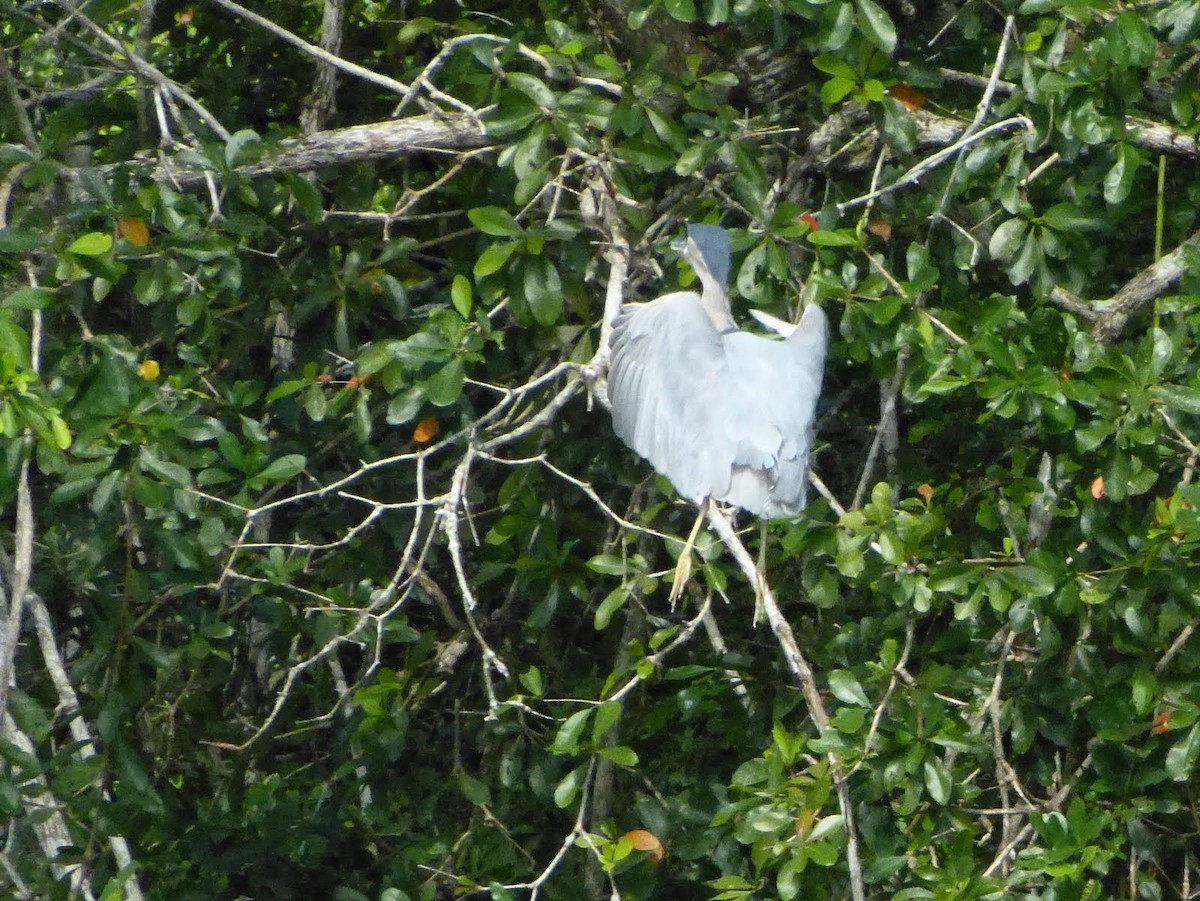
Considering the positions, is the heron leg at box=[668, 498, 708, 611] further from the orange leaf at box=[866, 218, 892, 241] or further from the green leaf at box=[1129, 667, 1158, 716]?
the green leaf at box=[1129, 667, 1158, 716]

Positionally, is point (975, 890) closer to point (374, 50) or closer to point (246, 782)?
point (246, 782)

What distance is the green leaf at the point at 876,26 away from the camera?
303 centimetres

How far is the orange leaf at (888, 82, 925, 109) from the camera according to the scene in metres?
3.37

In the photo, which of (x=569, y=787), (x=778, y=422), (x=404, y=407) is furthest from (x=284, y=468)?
(x=778, y=422)

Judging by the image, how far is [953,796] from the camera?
3.19 m

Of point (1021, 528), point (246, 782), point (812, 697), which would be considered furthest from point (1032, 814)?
point (246, 782)

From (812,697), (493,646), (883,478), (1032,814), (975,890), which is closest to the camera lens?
(812,697)

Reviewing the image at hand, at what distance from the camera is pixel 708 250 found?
10.5 ft

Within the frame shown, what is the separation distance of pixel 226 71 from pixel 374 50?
15.3 inches

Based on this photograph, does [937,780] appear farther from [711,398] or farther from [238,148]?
[238,148]

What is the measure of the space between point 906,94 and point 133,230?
1.60m

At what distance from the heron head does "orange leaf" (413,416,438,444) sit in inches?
29.0

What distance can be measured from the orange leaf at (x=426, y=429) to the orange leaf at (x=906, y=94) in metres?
1.24

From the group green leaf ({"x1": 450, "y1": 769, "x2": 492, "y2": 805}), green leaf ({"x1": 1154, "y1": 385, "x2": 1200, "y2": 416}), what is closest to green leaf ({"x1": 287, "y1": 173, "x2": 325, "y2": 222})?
green leaf ({"x1": 450, "y1": 769, "x2": 492, "y2": 805})
